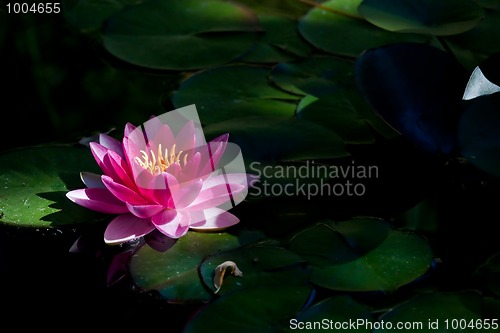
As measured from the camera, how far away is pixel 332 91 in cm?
198

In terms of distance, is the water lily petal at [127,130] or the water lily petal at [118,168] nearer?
the water lily petal at [118,168]

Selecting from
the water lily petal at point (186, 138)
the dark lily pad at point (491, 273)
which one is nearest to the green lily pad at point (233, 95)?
the water lily petal at point (186, 138)

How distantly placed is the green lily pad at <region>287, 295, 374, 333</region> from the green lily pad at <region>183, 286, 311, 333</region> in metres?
0.02

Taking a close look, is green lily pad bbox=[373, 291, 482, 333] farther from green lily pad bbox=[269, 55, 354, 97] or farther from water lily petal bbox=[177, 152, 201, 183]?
green lily pad bbox=[269, 55, 354, 97]

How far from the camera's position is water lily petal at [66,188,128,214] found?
4.89ft

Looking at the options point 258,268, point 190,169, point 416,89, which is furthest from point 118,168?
point 416,89

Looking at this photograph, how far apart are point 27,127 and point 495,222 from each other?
1318 mm

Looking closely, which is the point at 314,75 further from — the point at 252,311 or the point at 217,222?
the point at 252,311

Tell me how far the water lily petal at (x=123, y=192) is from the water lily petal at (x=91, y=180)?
8cm

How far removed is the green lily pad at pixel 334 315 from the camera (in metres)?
1.28

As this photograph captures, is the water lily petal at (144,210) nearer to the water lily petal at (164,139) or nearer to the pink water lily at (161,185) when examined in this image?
the pink water lily at (161,185)

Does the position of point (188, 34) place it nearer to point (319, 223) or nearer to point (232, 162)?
point (232, 162)

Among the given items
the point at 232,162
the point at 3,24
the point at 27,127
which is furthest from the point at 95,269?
the point at 3,24

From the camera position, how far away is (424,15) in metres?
2.03
